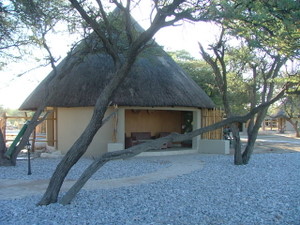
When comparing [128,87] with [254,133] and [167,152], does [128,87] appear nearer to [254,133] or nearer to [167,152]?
[167,152]

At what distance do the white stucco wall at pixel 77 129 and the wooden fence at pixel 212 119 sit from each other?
4.66 meters

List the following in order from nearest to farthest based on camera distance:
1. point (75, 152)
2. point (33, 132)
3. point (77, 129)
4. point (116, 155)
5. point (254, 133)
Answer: point (116, 155) → point (75, 152) → point (254, 133) → point (77, 129) → point (33, 132)

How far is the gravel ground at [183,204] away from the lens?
199 inches

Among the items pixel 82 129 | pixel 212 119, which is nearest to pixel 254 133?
pixel 212 119

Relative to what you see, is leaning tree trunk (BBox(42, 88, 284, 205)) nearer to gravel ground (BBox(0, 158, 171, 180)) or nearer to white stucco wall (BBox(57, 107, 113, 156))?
gravel ground (BBox(0, 158, 171, 180))

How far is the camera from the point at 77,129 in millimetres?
13820

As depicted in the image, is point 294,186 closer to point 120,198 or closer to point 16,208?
point 120,198

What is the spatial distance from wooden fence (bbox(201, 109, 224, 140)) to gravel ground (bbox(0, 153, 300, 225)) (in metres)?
6.57

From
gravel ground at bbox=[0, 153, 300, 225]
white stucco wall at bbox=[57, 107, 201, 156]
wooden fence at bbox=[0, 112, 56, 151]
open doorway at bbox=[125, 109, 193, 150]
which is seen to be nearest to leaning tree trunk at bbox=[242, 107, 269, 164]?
gravel ground at bbox=[0, 153, 300, 225]

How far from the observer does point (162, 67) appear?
1542 cm

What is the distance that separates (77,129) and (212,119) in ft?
20.6

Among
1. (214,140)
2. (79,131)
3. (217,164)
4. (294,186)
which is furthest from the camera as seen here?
(214,140)

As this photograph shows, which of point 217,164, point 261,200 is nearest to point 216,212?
point 261,200

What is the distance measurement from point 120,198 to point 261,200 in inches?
107
